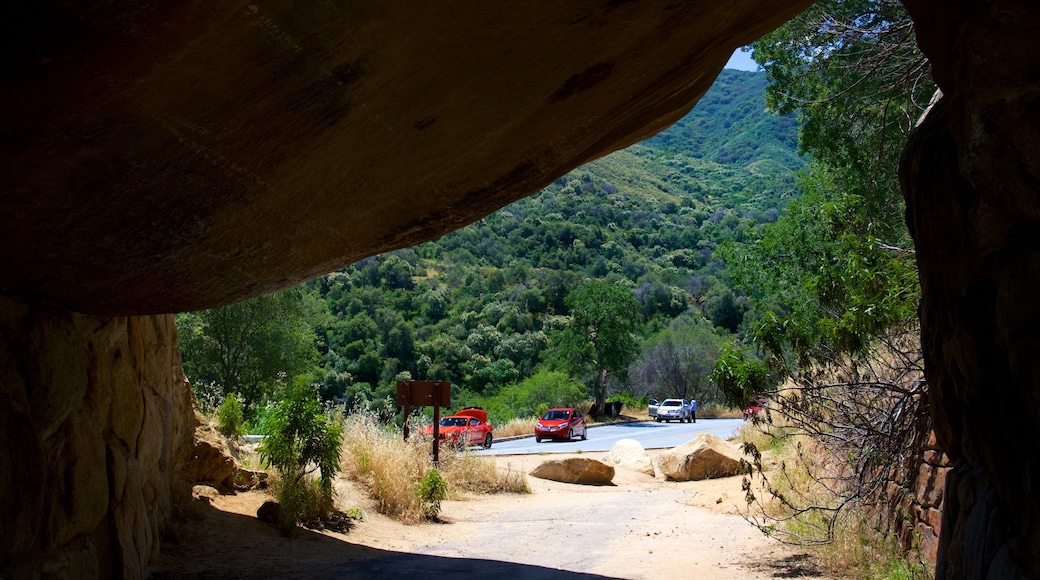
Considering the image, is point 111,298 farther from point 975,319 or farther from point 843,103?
point 843,103

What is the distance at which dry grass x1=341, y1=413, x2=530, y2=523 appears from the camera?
11.6 metres

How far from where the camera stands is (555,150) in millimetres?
6387

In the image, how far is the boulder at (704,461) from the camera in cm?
1752

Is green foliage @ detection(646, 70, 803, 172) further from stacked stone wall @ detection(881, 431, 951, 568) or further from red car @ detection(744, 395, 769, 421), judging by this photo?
stacked stone wall @ detection(881, 431, 951, 568)

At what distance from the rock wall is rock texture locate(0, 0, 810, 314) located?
14.4 inches

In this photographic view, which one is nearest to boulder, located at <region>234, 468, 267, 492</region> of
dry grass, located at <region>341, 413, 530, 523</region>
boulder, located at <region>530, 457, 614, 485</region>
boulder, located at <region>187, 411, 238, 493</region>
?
boulder, located at <region>187, 411, 238, 493</region>

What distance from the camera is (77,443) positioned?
5.37 m

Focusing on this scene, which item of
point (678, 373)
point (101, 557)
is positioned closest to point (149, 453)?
point (101, 557)

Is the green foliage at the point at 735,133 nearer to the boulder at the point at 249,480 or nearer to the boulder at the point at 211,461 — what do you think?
the boulder at the point at 249,480

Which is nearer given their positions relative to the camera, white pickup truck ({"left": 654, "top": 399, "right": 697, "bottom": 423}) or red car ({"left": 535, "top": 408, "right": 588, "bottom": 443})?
red car ({"left": 535, "top": 408, "right": 588, "bottom": 443})

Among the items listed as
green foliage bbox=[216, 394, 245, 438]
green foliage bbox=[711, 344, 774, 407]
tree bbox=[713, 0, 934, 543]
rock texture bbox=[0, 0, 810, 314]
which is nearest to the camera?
rock texture bbox=[0, 0, 810, 314]

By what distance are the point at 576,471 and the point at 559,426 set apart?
471 inches

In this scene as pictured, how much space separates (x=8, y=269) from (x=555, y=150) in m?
3.83

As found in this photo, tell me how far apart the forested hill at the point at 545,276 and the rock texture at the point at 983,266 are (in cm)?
2331
